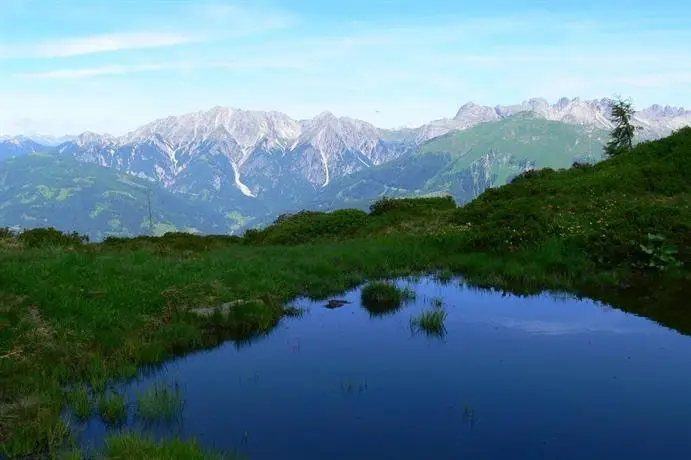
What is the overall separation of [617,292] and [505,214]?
10967 mm

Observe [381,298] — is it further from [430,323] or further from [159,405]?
[159,405]

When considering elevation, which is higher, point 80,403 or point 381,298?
point 80,403

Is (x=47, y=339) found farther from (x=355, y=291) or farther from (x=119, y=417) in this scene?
(x=355, y=291)

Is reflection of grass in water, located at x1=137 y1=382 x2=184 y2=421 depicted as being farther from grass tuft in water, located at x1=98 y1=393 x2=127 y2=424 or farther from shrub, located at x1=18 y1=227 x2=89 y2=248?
shrub, located at x1=18 y1=227 x2=89 y2=248

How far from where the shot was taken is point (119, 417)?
43.4 feet

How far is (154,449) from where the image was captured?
10859 mm

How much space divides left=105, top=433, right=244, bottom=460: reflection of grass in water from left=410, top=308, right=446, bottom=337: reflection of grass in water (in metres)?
10.4

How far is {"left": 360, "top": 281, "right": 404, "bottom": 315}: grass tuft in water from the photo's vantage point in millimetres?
23844

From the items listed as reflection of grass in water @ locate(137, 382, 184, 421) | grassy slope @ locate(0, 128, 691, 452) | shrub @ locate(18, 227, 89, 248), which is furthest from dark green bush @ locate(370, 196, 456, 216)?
reflection of grass in water @ locate(137, 382, 184, 421)

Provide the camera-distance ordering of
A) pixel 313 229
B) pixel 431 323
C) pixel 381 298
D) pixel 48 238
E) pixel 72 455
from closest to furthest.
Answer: pixel 72 455 → pixel 431 323 → pixel 381 298 → pixel 48 238 → pixel 313 229

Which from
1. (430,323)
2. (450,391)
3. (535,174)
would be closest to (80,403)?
(450,391)

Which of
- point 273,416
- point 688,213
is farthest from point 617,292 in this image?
point 273,416

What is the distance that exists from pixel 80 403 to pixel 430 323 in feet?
39.7

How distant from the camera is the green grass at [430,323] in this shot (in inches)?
789
